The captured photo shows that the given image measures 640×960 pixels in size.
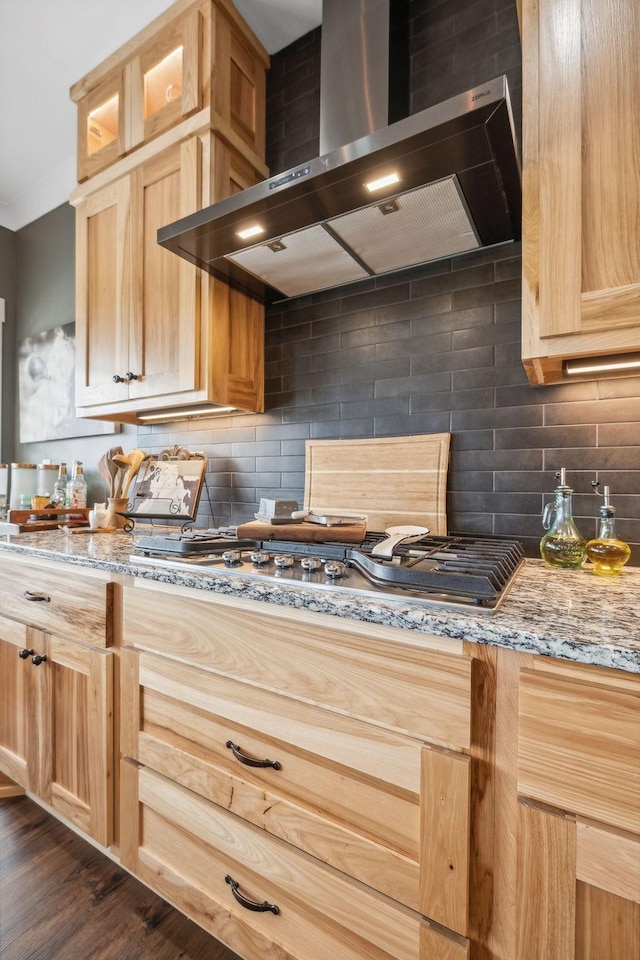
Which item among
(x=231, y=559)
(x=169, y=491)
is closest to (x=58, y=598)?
(x=169, y=491)

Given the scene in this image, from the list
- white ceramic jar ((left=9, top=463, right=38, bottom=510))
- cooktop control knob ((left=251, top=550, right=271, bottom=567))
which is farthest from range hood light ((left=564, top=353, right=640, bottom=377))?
white ceramic jar ((left=9, top=463, right=38, bottom=510))

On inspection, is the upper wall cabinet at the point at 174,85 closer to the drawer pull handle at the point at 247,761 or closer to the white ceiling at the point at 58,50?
the white ceiling at the point at 58,50

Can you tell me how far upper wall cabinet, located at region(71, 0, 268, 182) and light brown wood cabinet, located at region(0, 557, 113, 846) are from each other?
1609mm

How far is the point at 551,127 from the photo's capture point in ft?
3.12

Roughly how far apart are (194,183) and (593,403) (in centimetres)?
146

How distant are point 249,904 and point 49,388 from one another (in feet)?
8.76

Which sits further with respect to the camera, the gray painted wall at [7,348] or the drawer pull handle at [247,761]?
the gray painted wall at [7,348]

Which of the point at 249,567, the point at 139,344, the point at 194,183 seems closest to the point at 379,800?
the point at 249,567

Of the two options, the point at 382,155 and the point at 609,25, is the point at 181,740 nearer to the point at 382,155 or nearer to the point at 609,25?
the point at 382,155

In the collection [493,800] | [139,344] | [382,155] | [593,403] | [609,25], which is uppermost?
[609,25]

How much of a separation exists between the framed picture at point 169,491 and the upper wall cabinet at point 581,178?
1.15 meters

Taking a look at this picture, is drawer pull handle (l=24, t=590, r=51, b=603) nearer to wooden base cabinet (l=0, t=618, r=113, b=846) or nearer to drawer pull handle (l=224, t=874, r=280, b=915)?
wooden base cabinet (l=0, t=618, r=113, b=846)

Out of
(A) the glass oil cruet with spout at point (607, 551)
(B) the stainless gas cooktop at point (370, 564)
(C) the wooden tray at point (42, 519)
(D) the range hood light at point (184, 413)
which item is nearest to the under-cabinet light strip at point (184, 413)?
(D) the range hood light at point (184, 413)

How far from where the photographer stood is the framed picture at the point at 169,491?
1.62m
